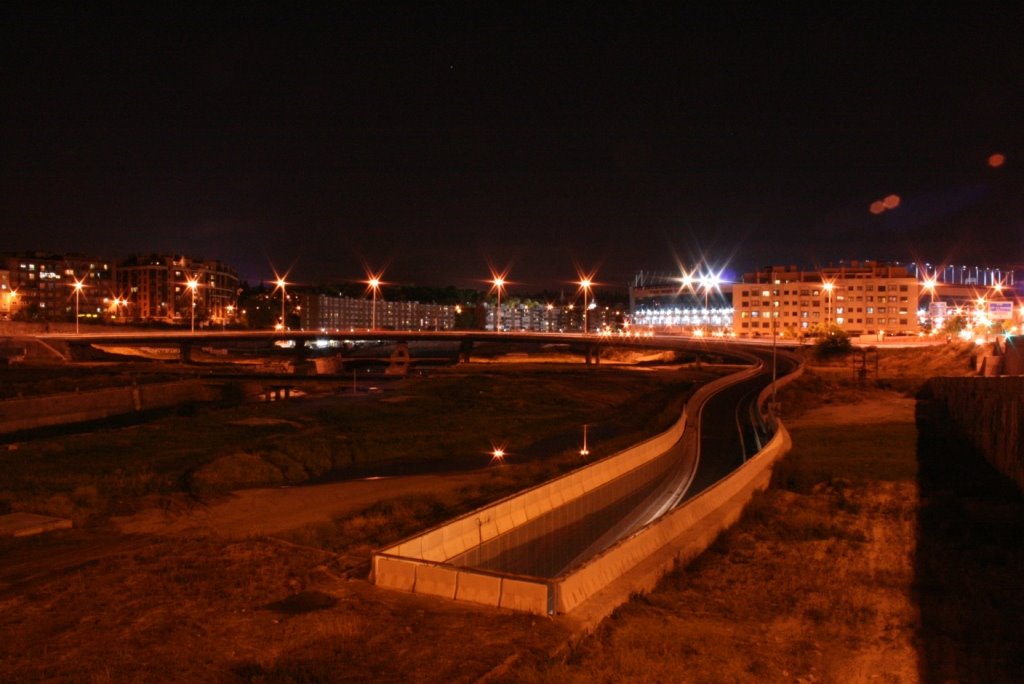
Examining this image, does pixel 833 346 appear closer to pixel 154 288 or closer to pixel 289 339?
pixel 289 339

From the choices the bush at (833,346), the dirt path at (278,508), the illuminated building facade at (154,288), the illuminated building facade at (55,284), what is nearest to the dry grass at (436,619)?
the dirt path at (278,508)

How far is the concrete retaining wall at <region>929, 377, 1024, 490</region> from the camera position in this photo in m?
24.9

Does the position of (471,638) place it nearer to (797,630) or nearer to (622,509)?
(797,630)

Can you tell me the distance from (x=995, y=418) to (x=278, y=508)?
25613 millimetres

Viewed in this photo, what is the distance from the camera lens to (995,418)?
29.0 meters

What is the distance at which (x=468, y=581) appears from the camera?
13281mm

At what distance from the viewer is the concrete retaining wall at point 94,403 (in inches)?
1524

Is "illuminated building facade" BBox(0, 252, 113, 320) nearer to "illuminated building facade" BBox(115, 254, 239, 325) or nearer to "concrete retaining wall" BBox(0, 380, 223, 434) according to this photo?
"illuminated building facade" BBox(115, 254, 239, 325)

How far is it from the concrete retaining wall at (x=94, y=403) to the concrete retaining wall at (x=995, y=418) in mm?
42118

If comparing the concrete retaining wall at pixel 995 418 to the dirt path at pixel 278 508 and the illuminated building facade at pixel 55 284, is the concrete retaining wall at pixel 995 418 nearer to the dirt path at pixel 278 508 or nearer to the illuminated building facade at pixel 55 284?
the dirt path at pixel 278 508

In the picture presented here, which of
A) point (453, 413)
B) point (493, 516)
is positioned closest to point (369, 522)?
point (493, 516)

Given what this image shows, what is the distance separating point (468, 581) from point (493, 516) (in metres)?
5.92

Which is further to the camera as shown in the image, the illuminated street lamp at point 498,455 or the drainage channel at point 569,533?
the illuminated street lamp at point 498,455

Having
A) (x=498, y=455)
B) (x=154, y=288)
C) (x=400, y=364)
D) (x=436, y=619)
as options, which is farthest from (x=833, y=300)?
(x=154, y=288)
